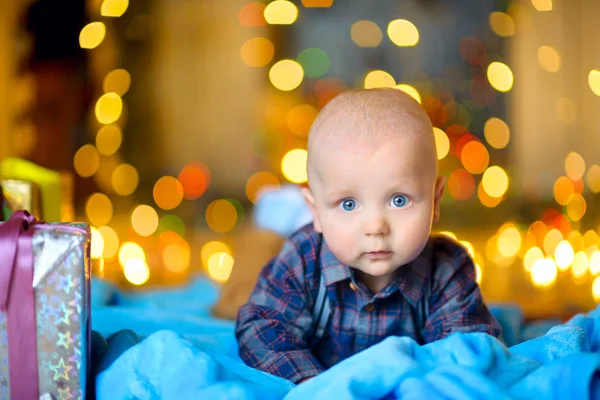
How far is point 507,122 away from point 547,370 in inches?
123

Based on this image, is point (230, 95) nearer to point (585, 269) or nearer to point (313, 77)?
point (313, 77)

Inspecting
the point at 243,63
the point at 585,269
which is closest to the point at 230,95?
the point at 243,63

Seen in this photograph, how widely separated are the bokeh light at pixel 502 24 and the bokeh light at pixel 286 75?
103 cm

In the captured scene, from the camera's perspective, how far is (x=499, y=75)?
376 cm

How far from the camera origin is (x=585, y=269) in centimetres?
289

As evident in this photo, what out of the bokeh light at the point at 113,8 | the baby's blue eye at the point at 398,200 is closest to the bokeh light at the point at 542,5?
the bokeh light at the point at 113,8

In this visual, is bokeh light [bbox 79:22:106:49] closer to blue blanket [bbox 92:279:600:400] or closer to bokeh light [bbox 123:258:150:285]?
bokeh light [bbox 123:258:150:285]

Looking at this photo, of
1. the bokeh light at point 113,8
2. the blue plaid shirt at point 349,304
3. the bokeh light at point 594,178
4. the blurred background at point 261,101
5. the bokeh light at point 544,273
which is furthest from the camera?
the bokeh light at point 113,8

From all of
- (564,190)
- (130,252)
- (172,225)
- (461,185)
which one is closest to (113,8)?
(172,225)

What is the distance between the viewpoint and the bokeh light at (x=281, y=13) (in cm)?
377

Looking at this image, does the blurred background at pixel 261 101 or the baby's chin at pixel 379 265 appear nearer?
the baby's chin at pixel 379 265

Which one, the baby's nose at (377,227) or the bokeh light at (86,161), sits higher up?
the bokeh light at (86,161)

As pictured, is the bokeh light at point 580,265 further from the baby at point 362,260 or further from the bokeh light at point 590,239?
the baby at point 362,260

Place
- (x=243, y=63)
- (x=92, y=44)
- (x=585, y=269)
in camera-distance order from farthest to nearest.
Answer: (x=243, y=63)
(x=92, y=44)
(x=585, y=269)
